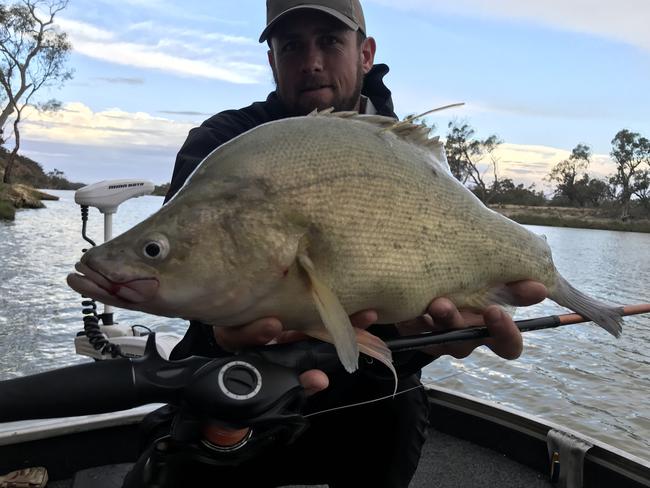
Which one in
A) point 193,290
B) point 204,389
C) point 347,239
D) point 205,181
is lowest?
point 204,389

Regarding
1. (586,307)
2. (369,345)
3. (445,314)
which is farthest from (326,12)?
(586,307)

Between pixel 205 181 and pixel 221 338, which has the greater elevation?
pixel 205 181

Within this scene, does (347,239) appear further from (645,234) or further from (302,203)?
(645,234)

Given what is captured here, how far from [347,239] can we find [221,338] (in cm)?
52

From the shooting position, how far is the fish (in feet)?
4.75

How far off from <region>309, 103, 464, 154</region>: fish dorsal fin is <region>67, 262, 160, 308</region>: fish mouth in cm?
83

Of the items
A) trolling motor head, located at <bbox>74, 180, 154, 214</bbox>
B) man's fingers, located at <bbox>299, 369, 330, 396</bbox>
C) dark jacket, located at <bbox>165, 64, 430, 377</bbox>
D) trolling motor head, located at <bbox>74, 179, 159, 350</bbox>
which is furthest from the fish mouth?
trolling motor head, located at <bbox>74, 180, 154, 214</bbox>

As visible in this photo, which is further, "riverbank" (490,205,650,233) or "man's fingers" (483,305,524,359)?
"riverbank" (490,205,650,233)

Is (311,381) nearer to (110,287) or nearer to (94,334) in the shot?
(110,287)

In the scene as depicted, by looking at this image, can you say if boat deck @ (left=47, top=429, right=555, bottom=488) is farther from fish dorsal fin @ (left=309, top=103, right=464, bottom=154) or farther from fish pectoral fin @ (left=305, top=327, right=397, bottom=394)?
fish dorsal fin @ (left=309, top=103, right=464, bottom=154)

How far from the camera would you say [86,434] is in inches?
127

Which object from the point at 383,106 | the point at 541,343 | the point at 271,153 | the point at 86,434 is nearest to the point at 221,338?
the point at 271,153

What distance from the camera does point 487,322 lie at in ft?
6.62

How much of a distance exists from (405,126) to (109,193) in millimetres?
2981
